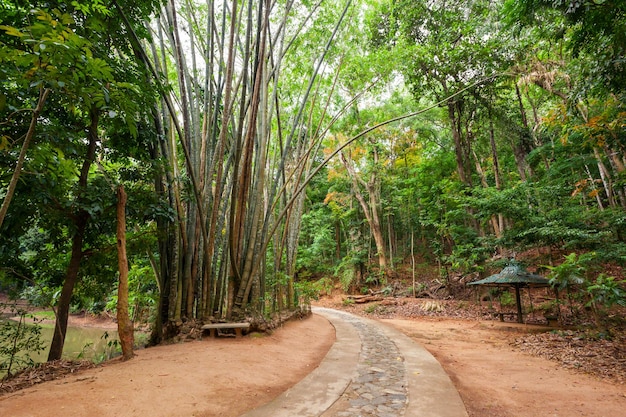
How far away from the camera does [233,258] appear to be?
4.79 metres

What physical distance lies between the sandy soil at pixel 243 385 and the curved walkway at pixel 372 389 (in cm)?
22

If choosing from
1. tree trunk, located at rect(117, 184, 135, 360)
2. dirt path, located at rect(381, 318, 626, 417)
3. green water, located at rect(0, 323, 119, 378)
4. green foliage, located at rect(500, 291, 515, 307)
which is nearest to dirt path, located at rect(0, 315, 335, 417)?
tree trunk, located at rect(117, 184, 135, 360)

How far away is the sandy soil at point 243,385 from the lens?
218 centimetres

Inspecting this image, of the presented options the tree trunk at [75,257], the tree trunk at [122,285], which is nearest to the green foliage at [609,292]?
the tree trunk at [122,285]

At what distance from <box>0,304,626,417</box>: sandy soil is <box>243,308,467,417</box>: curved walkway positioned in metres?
0.22

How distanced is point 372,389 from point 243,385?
1.22m

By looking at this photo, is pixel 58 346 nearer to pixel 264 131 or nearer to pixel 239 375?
pixel 239 375

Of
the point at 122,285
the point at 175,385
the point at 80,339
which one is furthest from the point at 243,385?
the point at 80,339

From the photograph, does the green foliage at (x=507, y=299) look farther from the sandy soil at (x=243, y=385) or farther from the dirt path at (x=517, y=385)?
the sandy soil at (x=243, y=385)

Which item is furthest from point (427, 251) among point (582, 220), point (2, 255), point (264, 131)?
point (2, 255)

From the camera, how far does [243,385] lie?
279cm

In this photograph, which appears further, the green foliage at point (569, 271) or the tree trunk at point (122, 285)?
the green foliage at point (569, 271)

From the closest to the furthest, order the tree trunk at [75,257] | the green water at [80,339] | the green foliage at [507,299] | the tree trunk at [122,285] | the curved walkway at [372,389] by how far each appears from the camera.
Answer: the curved walkway at [372,389] → the tree trunk at [122,285] → the tree trunk at [75,257] → the green water at [80,339] → the green foliage at [507,299]

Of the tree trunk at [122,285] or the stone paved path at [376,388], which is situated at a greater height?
the tree trunk at [122,285]
